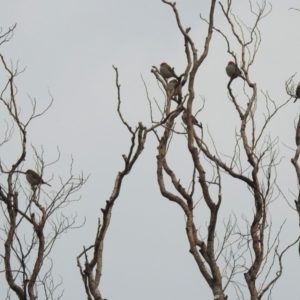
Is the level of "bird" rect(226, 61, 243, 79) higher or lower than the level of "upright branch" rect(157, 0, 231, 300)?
higher

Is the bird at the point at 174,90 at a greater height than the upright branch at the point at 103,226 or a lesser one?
greater

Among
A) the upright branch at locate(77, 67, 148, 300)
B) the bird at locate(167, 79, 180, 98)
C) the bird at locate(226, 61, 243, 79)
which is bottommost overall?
the upright branch at locate(77, 67, 148, 300)

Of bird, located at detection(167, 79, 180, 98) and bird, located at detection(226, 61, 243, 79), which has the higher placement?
bird, located at detection(226, 61, 243, 79)

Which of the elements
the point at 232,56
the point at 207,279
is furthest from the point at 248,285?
the point at 232,56

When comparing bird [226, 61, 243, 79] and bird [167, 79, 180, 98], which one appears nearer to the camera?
bird [167, 79, 180, 98]

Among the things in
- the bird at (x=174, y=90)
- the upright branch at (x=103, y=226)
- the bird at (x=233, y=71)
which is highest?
the bird at (x=233, y=71)

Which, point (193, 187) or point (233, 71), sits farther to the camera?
point (233, 71)

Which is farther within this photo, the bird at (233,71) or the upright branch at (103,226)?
the bird at (233,71)

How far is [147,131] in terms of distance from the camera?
5008 mm

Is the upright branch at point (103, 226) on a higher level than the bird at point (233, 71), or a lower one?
lower

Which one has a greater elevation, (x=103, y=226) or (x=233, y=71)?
(x=233, y=71)

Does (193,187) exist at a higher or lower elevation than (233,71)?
lower

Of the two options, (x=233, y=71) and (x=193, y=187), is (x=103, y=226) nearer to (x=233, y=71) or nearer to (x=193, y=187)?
(x=193, y=187)

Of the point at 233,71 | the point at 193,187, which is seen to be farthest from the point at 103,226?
the point at 233,71
